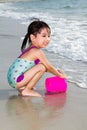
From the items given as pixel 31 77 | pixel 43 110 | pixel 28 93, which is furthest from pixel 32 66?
pixel 43 110

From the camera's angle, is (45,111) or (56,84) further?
(56,84)

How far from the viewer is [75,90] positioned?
421 cm

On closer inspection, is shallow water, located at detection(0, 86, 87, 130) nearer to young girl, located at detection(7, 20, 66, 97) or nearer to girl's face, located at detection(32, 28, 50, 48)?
young girl, located at detection(7, 20, 66, 97)

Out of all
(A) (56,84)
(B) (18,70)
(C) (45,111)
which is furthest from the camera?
(A) (56,84)

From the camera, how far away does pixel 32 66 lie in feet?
13.3

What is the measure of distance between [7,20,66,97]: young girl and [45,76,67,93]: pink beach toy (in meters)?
0.12

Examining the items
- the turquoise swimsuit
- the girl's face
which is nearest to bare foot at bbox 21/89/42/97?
the turquoise swimsuit

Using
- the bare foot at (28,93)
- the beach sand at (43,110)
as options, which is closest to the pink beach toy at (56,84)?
the beach sand at (43,110)

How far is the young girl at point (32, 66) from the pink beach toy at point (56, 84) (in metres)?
0.12

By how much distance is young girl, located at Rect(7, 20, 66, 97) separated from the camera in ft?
13.0

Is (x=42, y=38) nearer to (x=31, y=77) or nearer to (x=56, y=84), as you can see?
(x=31, y=77)

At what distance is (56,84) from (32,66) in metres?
0.32

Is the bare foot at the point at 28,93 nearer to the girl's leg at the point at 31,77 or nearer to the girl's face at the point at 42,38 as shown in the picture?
the girl's leg at the point at 31,77

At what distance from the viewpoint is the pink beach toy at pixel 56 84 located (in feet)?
13.4
